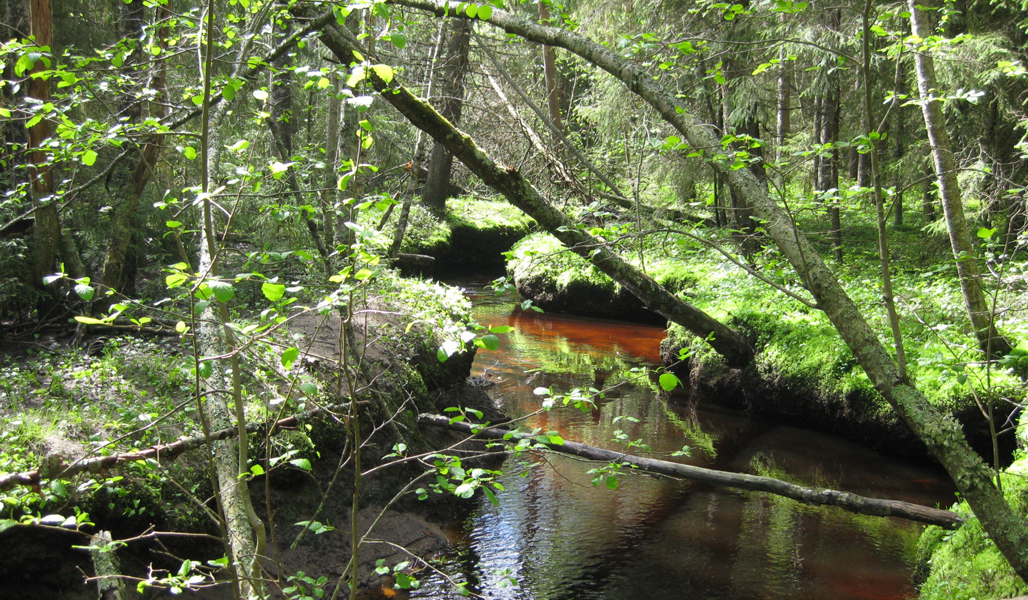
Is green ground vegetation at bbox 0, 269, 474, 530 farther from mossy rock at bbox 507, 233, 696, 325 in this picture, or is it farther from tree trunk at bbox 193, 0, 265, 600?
mossy rock at bbox 507, 233, 696, 325

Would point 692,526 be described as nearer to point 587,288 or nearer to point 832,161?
point 587,288

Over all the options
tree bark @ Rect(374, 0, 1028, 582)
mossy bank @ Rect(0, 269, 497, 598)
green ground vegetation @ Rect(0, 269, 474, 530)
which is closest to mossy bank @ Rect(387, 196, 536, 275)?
mossy bank @ Rect(0, 269, 497, 598)

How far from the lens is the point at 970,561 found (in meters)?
3.85

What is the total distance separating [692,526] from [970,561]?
2118 millimetres

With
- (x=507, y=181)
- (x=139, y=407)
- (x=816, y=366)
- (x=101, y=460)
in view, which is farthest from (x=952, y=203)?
(x=139, y=407)

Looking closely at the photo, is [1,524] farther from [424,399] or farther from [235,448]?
[424,399]

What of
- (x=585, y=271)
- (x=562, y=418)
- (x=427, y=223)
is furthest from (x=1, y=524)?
(x=427, y=223)

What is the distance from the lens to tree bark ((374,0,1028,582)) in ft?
11.4

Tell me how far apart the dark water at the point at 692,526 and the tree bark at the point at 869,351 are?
4.40ft

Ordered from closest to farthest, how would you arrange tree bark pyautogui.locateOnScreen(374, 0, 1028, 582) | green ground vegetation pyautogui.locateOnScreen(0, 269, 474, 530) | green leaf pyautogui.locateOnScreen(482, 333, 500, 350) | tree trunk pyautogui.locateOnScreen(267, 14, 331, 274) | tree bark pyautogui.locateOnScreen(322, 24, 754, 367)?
green leaf pyautogui.locateOnScreen(482, 333, 500, 350) < green ground vegetation pyautogui.locateOnScreen(0, 269, 474, 530) < tree bark pyautogui.locateOnScreen(374, 0, 1028, 582) < tree trunk pyautogui.locateOnScreen(267, 14, 331, 274) < tree bark pyautogui.locateOnScreen(322, 24, 754, 367)

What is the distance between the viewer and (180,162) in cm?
799

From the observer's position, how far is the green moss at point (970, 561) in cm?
356

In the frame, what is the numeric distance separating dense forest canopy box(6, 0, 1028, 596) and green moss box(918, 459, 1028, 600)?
0.26 metres

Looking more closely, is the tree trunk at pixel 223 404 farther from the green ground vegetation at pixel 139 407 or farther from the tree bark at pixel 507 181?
the tree bark at pixel 507 181
